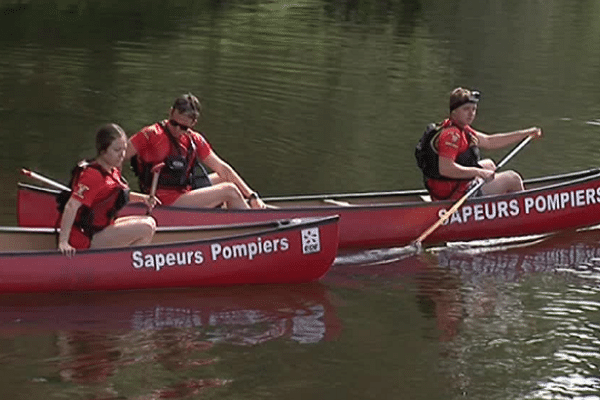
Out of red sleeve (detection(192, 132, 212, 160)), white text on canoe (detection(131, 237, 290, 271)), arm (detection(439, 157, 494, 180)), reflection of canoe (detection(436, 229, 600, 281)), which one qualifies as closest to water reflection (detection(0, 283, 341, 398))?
white text on canoe (detection(131, 237, 290, 271))

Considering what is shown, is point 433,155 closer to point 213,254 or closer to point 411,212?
point 411,212

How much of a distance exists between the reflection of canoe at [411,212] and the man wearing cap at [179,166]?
6.5 inches

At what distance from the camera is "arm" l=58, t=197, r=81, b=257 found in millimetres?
10328

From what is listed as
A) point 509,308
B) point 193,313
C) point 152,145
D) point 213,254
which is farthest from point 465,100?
point 193,313

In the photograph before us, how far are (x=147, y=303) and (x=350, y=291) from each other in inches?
64.8

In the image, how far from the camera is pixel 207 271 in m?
11.0

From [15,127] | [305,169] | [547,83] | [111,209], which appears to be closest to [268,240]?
[111,209]

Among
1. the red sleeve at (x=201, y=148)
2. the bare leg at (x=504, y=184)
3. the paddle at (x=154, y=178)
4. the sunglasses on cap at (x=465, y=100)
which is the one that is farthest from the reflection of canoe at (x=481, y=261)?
the paddle at (x=154, y=178)

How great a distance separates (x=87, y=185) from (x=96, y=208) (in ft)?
0.83

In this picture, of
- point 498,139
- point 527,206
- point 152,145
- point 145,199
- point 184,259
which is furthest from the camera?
point 498,139

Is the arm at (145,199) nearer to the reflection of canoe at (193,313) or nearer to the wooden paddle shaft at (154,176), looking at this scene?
the wooden paddle shaft at (154,176)

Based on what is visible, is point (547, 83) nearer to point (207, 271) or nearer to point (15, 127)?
point (15, 127)

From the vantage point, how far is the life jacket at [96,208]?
10.4 meters

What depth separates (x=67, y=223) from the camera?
1036 centimetres
